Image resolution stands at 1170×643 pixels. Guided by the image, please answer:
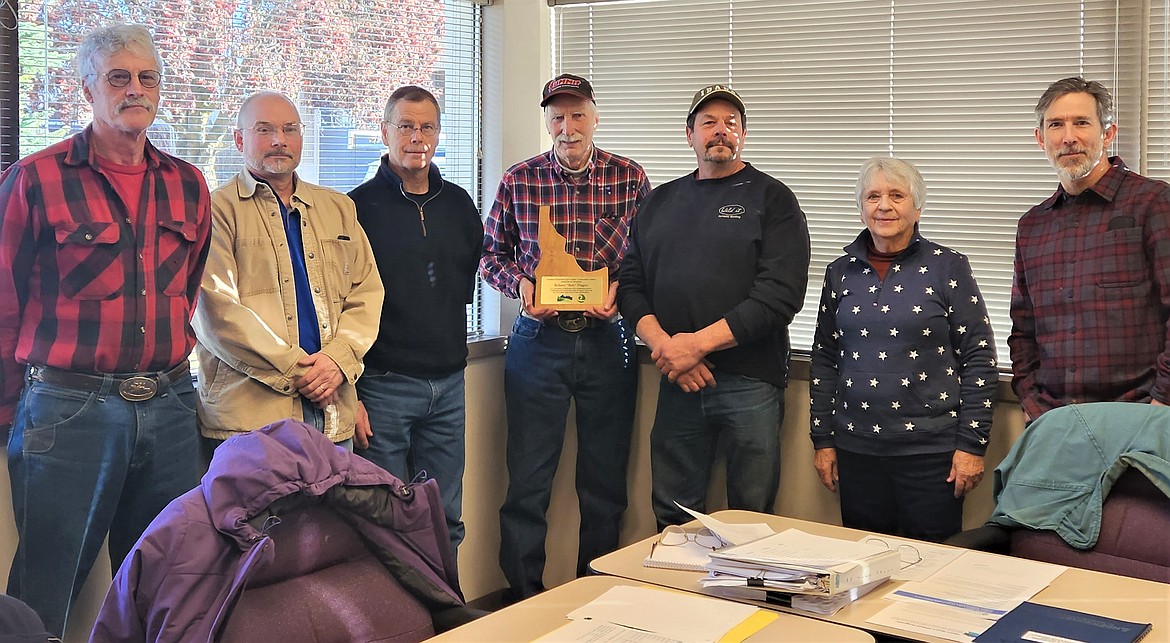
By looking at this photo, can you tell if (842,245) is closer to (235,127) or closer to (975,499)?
(975,499)

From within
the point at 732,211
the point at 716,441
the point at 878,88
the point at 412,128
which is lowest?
the point at 716,441

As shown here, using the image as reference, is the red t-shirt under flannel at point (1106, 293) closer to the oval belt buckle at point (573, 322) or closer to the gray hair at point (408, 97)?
the oval belt buckle at point (573, 322)

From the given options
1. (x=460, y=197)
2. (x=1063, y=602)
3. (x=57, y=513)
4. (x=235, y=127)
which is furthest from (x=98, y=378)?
(x=1063, y=602)

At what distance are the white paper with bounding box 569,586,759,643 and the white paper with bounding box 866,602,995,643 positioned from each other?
9.7 inches

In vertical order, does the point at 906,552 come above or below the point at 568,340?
below

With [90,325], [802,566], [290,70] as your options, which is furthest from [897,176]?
[90,325]

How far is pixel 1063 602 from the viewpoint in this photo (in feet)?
6.79

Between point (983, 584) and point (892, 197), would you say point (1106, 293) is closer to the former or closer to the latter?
point (892, 197)

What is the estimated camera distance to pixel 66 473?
273cm

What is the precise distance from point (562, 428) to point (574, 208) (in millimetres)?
810

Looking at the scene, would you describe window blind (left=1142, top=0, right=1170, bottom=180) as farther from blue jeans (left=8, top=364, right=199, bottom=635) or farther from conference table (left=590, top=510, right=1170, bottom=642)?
blue jeans (left=8, top=364, right=199, bottom=635)

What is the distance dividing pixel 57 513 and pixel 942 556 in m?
2.14

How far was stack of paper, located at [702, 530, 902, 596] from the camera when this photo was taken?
2035 mm

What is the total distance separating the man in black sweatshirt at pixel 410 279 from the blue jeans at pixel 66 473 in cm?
86
